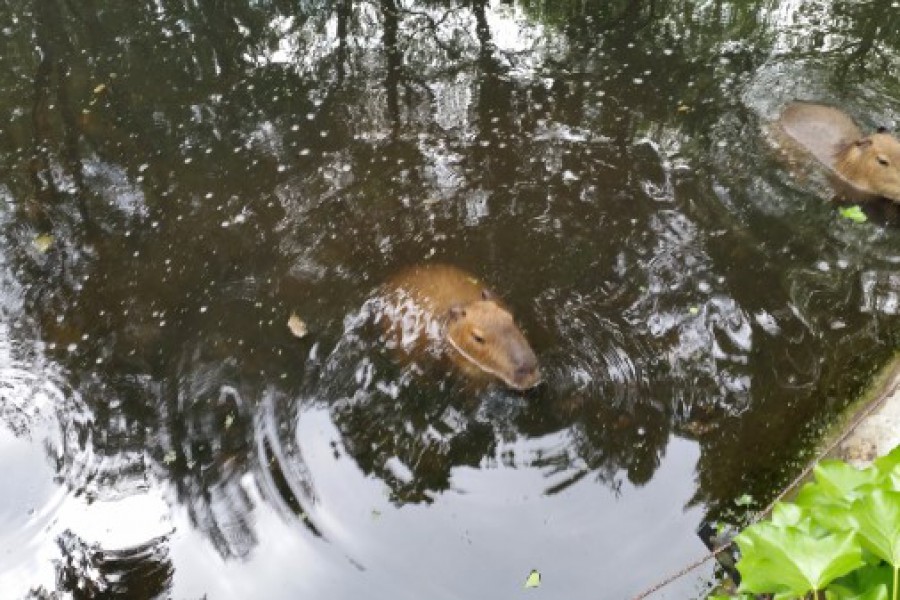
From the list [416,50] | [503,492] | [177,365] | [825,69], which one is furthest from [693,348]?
[416,50]

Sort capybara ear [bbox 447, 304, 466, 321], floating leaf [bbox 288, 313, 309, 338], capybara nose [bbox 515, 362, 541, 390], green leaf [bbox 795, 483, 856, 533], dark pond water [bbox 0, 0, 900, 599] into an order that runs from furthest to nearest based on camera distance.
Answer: floating leaf [bbox 288, 313, 309, 338] → capybara ear [bbox 447, 304, 466, 321] → capybara nose [bbox 515, 362, 541, 390] → dark pond water [bbox 0, 0, 900, 599] → green leaf [bbox 795, 483, 856, 533]

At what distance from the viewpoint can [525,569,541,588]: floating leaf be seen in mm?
3701

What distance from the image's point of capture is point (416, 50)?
7891 mm

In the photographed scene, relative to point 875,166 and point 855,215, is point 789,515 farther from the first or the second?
point 875,166

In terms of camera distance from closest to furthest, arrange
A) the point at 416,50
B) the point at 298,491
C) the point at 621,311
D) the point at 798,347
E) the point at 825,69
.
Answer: the point at 298,491
the point at 798,347
the point at 621,311
the point at 825,69
the point at 416,50

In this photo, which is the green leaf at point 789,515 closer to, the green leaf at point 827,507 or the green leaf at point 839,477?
the green leaf at point 827,507

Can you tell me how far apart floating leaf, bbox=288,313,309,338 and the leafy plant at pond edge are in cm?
342

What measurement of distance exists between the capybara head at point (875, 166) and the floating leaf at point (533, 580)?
3.82 metres

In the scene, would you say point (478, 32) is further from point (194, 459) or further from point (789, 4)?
point (194, 459)

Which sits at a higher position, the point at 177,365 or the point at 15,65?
the point at 15,65

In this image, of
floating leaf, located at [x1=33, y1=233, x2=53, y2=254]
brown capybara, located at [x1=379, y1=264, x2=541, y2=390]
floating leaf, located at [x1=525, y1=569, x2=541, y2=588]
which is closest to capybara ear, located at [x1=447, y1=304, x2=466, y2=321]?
brown capybara, located at [x1=379, y1=264, x2=541, y2=390]

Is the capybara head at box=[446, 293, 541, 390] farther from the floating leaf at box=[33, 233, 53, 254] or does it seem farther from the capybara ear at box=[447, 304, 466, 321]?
the floating leaf at box=[33, 233, 53, 254]

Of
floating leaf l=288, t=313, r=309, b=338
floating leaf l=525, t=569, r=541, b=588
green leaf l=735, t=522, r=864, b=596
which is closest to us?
green leaf l=735, t=522, r=864, b=596

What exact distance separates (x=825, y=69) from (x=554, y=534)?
5.24m
